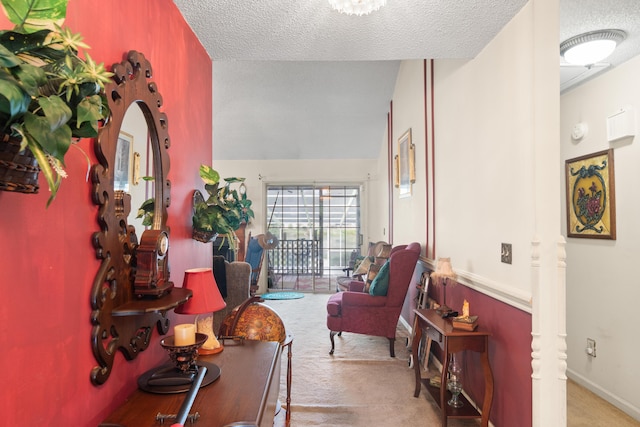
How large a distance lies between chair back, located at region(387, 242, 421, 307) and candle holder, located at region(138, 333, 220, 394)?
100 inches

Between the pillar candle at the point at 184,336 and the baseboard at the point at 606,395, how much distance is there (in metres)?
3.01

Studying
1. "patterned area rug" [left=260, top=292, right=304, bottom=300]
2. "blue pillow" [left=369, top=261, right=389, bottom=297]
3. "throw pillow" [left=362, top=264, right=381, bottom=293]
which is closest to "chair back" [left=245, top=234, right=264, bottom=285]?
"patterned area rug" [left=260, top=292, right=304, bottom=300]

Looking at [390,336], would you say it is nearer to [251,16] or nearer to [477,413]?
[477,413]

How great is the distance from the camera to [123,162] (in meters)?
1.42

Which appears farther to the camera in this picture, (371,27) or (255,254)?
(255,254)

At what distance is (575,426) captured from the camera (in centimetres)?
254

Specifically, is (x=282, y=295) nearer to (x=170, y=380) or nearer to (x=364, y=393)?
(x=364, y=393)

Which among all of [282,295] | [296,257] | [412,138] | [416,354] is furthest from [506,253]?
[296,257]

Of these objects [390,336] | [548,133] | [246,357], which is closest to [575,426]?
[390,336]

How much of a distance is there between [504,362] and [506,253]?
0.67 m

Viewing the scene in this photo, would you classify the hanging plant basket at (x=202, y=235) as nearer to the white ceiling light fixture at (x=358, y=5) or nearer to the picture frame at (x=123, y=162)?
the picture frame at (x=123, y=162)

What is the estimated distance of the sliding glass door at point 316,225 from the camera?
745 centimetres

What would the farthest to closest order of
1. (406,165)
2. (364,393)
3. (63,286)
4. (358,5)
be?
1. (406,165)
2. (364,393)
3. (358,5)
4. (63,286)

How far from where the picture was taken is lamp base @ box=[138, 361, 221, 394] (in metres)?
1.40
